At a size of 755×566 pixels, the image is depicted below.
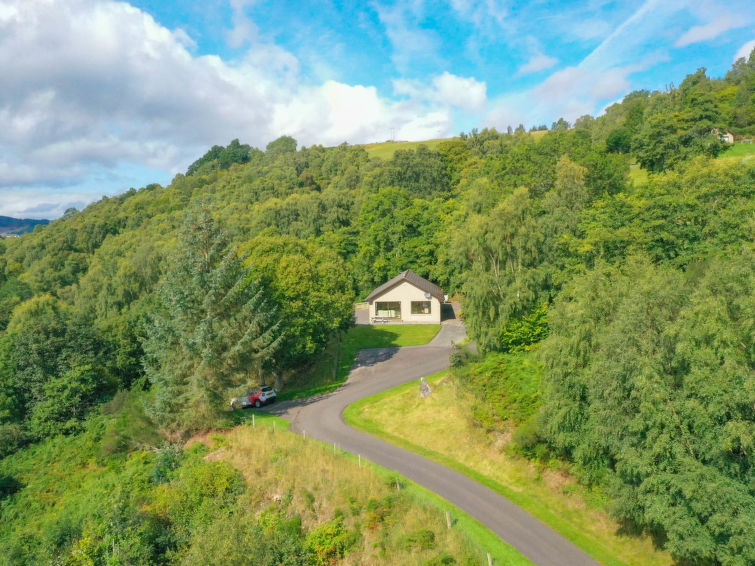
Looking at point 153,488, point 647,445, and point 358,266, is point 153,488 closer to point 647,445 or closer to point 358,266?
point 647,445

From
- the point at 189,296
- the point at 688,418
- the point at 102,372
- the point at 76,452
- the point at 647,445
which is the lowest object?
the point at 76,452

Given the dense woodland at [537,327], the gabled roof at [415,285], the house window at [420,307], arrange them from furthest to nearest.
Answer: the house window at [420,307], the gabled roof at [415,285], the dense woodland at [537,327]

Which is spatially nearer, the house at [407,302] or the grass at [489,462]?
the grass at [489,462]

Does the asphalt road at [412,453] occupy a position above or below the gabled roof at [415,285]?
below

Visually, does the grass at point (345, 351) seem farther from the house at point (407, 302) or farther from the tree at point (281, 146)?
the tree at point (281, 146)

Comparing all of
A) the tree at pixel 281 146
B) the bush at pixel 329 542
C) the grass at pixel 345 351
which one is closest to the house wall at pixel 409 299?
the grass at pixel 345 351

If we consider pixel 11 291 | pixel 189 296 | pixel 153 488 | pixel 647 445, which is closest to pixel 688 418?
pixel 647 445

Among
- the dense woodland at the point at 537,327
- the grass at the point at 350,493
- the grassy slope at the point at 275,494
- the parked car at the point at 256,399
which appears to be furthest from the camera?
the parked car at the point at 256,399
